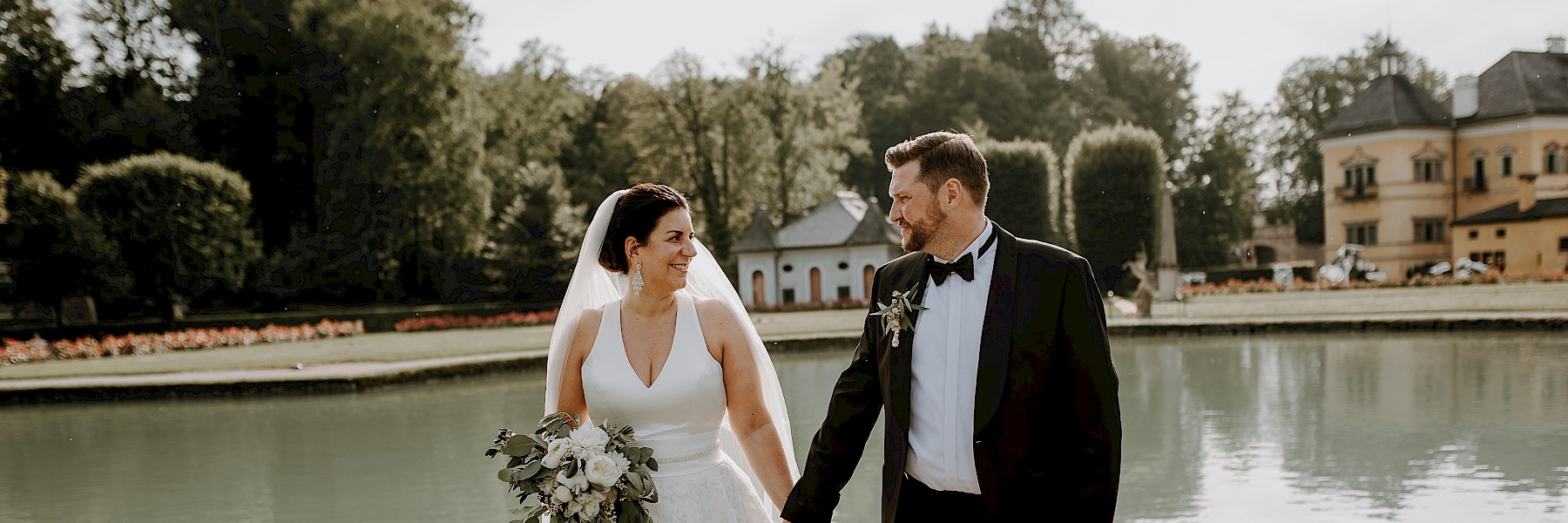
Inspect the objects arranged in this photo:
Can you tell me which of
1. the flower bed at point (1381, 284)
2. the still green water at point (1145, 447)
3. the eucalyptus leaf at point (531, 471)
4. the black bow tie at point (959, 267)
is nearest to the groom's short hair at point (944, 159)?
the black bow tie at point (959, 267)

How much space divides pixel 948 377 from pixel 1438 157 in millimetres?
46824

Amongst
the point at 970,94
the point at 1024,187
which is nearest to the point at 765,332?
the point at 1024,187

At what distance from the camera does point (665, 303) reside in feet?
11.2

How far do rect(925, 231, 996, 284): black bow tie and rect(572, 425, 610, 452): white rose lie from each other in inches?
40.3

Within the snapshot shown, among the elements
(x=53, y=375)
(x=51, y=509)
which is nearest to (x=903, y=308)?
(x=51, y=509)

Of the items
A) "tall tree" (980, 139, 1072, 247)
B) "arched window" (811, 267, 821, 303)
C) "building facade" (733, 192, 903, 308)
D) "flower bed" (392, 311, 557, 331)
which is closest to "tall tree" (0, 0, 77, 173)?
"flower bed" (392, 311, 557, 331)

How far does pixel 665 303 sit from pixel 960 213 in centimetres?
109

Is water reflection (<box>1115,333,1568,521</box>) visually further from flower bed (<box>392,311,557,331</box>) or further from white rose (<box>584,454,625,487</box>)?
flower bed (<box>392,311,557,331</box>)

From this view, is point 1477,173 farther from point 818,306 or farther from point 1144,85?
point 818,306

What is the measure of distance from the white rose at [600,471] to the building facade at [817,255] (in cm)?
3241

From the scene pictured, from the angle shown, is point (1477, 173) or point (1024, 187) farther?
point (1477, 173)

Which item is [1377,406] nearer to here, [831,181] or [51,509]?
[51,509]

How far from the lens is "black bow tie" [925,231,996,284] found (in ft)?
8.79

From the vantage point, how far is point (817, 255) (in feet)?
119
